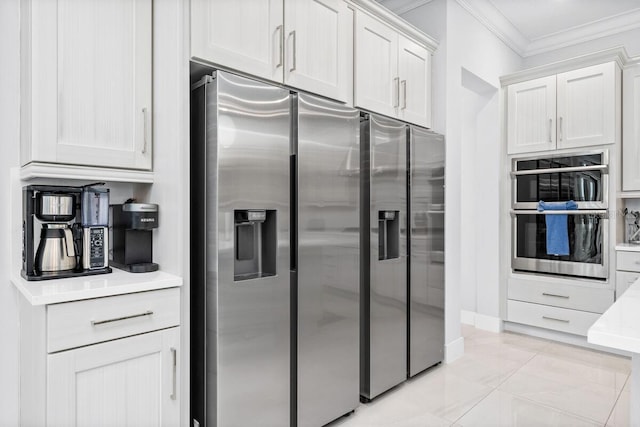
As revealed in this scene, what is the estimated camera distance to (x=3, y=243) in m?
1.77

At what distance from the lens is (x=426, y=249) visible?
2.91 metres

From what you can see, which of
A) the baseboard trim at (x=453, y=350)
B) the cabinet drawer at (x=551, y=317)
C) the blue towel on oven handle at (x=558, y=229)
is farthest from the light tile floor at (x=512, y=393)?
the blue towel on oven handle at (x=558, y=229)

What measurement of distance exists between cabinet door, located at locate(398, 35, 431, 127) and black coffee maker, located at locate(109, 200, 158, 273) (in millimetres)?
1880

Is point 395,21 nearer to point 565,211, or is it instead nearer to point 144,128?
point 144,128

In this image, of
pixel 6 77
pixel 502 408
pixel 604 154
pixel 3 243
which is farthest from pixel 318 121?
pixel 604 154

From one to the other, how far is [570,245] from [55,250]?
3.82 metres

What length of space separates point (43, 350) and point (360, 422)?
1660 millimetres

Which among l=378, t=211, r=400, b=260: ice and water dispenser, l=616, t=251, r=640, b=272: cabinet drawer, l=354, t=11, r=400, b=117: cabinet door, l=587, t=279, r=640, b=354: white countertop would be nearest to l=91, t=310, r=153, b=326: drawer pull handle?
l=587, t=279, r=640, b=354: white countertop

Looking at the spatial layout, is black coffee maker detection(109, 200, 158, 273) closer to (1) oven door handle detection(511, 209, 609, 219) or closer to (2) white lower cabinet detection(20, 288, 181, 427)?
(2) white lower cabinet detection(20, 288, 181, 427)

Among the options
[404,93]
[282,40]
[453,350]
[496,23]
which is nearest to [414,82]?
[404,93]

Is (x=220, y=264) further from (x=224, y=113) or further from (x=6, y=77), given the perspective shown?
(x=6, y=77)

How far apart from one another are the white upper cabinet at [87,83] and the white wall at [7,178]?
0.55ft

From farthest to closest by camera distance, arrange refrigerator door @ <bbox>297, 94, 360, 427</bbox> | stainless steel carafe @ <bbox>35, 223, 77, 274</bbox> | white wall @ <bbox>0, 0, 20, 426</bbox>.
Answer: refrigerator door @ <bbox>297, 94, 360, 427</bbox> → white wall @ <bbox>0, 0, 20, 426</bbox> → stainless steel carafe @ <bbox>35, 223, 77, 274</bbox>

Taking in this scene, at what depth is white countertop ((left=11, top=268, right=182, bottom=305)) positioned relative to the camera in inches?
51.4
